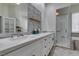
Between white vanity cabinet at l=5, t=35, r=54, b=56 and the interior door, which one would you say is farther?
the interior door

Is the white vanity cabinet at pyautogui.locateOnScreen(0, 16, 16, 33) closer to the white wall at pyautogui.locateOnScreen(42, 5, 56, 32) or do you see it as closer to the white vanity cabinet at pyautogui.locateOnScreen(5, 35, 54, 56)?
the white vanity cabinet at pyautogui.locateOnScreen(5, 35, 54, 56)

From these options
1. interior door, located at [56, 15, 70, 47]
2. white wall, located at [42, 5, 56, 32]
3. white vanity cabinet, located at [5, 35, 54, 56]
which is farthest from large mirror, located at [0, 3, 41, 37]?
interior door, located at [56, 15, 70, 47]

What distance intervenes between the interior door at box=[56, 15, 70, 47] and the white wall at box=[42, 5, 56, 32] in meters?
0.17

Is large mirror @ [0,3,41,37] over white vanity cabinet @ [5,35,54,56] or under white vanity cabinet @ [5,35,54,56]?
over

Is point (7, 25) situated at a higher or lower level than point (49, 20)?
lower

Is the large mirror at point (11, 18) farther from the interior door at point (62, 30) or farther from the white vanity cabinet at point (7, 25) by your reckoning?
the interior door at point (62, 30)

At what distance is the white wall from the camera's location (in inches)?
142

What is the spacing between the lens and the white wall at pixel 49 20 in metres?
3.61

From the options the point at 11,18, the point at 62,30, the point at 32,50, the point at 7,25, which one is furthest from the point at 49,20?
the point at 32,50

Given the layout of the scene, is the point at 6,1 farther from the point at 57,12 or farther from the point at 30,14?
the point at 57,12

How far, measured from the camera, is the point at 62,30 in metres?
3.67

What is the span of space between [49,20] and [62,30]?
64 cm

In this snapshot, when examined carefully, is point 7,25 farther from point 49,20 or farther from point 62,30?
point 62,30

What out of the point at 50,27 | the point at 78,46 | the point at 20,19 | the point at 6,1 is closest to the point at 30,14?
the point at 20,19
